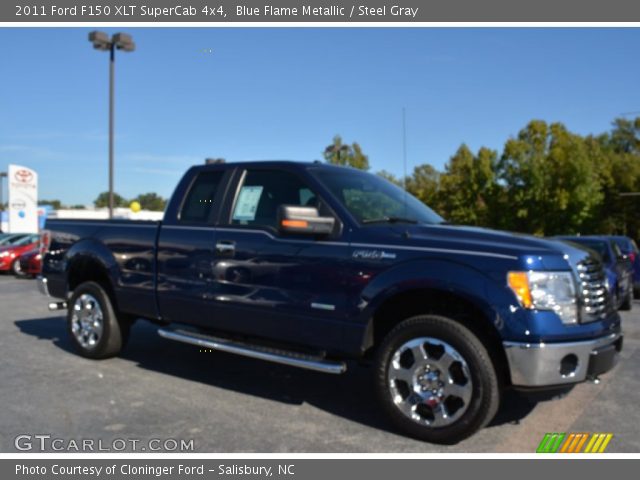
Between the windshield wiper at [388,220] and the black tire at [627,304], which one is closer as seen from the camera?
the windshield wiper at [388,220]

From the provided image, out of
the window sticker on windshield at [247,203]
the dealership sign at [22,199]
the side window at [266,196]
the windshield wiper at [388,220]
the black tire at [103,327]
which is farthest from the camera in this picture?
the dealership sign at [22,199]

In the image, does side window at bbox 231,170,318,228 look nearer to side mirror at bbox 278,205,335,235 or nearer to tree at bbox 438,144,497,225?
side mirror at bbox 278,205,335,235

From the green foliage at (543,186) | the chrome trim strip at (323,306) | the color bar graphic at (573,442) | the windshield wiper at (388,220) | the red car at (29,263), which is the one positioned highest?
the green foliage at (543,186)

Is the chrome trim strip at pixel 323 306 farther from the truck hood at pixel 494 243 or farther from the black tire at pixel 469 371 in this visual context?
the truck hood at pixel 494 243

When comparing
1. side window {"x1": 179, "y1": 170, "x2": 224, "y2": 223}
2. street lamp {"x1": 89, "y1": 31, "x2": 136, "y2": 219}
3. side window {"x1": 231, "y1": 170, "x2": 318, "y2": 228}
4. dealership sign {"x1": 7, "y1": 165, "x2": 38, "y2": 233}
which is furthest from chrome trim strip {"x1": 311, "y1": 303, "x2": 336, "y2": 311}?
dealership sign {"x1": 7, "y1": 165, "x2": 38, "y2": 233}

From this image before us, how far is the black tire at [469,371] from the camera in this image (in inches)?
149

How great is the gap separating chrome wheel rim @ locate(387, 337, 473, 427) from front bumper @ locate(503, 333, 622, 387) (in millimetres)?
318

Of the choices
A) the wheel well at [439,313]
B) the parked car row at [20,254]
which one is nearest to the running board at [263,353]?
the wheel well at [439,313]

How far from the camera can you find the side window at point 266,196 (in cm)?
495

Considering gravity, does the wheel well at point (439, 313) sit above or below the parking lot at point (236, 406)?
above

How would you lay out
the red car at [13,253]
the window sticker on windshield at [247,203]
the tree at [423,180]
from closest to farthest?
the window sticker on windshield at [247,203] → the red car at [13,253] → the tree at [423,180]

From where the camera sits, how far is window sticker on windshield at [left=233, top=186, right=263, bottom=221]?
5117 mm
